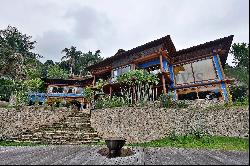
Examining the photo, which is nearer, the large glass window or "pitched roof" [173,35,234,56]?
"pitched roof" [173,35,234,56]

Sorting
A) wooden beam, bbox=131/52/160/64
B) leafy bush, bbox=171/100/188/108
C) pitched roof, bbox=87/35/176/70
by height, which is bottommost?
leafy bush, bbox=171/100/188/108

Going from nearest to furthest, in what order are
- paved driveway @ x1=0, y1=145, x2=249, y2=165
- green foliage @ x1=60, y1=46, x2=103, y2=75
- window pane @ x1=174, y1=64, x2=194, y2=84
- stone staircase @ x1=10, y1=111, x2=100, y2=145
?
paved driveway @ x1=0, y1=145, x2=249, y2=165
stone staircase @ x1=10, y1=111, x2=100, y2=145
window pane @ x1=174, y1=64, x2=194, y2=84
green foliage @ x1=60, y1=46, x2=103, y2=75

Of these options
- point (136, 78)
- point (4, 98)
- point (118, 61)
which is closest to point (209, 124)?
point (136, 78)

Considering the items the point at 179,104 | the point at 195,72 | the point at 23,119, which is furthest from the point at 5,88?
the point at 195,72

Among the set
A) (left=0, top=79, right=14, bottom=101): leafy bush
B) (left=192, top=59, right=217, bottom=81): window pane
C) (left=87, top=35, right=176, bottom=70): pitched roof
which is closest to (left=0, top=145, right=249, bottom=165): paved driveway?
(left=192, top=59, right=217, bottom=81): window pane

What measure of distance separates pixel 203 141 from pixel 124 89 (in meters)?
12.4

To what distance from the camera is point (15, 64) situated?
1051 inches

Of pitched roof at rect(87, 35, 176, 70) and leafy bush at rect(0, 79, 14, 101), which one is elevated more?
pitched roof at rect(87, 35, 176, 70)

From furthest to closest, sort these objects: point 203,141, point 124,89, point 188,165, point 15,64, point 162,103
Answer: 1. point 15,64
2. point 124,89
3. point 162,103
4. point 203,141
5. point 188,165

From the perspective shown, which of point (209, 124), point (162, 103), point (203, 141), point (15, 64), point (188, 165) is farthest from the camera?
point (15, 64)

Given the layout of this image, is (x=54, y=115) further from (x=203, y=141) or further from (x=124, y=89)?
(x=203, y=141)

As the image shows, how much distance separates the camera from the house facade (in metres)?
21.1

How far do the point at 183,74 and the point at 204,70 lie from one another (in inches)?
91.0

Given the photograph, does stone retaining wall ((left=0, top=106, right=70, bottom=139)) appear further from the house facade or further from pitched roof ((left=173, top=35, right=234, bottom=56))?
pitched roof ((left=173, top=35, right=234, bottom=56))
